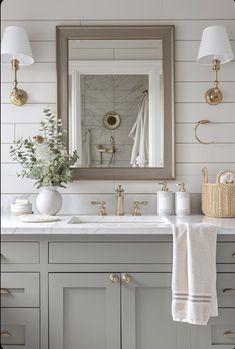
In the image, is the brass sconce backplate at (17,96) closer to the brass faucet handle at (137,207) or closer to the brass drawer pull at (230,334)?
the brass faucet handle at (137,207)

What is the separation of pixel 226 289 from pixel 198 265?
195mm

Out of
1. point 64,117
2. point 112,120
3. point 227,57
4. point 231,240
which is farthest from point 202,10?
point 231,240

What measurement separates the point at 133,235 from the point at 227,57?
3.52 feet

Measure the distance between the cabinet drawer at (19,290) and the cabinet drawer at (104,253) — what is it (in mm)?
138

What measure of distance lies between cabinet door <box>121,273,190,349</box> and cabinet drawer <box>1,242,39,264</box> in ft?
1.32

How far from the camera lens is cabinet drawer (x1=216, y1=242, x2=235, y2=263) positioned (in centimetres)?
169

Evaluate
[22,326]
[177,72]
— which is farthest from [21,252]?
[177,72]

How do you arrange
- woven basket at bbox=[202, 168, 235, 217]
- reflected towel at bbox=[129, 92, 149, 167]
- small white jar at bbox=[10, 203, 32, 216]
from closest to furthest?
woven basket at bbox=[202, 168, 235, 217] → small white jar at bbox=[10, 203, 32, 216] → reflected towel at bbox=[129, 92, 149, 167]

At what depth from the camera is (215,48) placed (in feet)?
6.61

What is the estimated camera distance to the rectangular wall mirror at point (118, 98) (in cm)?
216

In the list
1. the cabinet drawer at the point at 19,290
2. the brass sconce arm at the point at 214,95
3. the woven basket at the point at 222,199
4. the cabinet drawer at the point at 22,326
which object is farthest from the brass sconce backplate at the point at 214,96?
the cabinet drawer at the point at 22,326

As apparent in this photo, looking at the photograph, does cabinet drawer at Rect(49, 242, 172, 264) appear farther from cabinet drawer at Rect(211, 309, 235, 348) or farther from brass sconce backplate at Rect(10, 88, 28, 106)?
brass sconce backplate at Rect(10, 88, 28, 106)

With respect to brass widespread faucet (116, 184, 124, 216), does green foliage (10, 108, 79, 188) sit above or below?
above

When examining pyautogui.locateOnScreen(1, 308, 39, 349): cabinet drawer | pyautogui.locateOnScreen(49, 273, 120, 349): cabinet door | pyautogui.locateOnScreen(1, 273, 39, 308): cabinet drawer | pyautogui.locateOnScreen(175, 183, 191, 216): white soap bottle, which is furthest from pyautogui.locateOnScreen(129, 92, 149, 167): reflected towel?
pyautogui.locateOnScreen(1, 308, 39, 349): cabinet drawer
